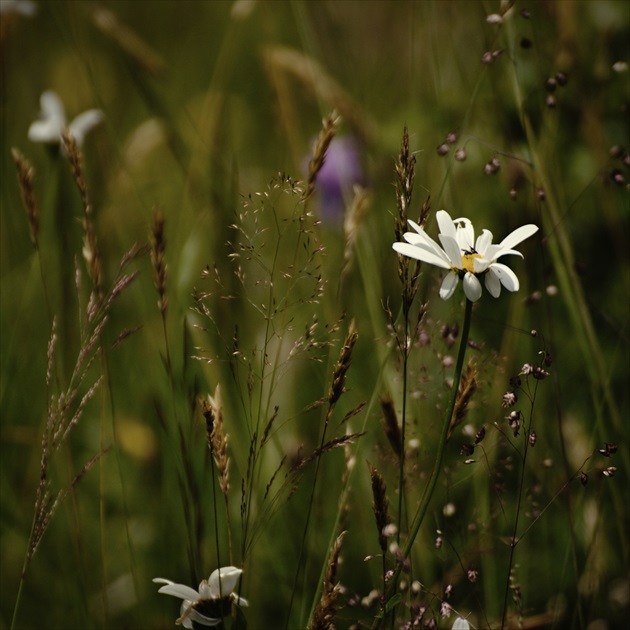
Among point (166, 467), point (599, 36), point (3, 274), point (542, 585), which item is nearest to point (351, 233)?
point (166, 467)

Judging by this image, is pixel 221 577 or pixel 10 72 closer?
pixel 221 577

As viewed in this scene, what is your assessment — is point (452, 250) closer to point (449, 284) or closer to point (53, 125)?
point (449, 284)

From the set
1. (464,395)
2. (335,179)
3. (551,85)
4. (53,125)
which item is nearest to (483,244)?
(464,395)

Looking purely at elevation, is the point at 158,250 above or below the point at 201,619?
above

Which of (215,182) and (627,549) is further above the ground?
(215,182)

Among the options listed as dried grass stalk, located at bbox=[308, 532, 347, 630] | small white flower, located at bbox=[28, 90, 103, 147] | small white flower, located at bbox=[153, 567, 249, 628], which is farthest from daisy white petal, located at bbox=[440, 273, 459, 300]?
small white flower, located at bbox=[28, 90, 103, 147]

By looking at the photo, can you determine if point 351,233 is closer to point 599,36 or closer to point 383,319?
point 383,319

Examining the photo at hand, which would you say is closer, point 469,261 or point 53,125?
point 469,261

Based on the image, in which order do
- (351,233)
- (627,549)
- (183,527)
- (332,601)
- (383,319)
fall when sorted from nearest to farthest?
(332,601) < (351,233) < (627,549) < (183,527) < (383,319)

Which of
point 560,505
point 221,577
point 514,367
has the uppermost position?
point 221,577
